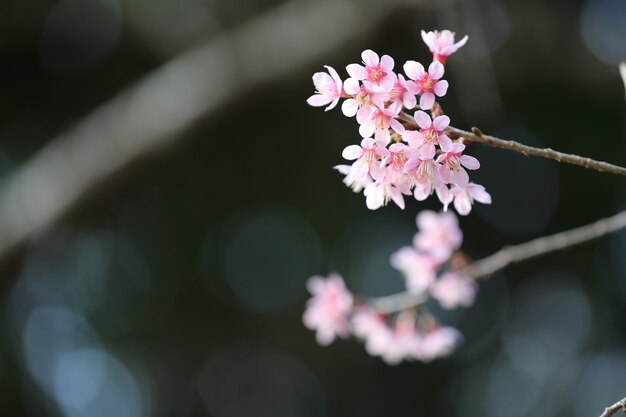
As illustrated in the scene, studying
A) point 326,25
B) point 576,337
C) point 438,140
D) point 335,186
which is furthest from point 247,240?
point 438,140

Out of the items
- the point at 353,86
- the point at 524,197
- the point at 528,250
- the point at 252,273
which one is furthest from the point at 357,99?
the point at 252,273

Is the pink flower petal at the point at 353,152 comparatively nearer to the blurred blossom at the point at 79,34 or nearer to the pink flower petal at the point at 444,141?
the pink flower petal at the point at 444,141

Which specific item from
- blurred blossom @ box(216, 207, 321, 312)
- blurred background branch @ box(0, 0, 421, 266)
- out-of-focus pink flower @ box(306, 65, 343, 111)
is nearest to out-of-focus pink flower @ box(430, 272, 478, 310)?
out-of-focus pink flower @ box(306, 65, 343, 111)

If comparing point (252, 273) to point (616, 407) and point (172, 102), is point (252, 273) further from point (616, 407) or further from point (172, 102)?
point (616, 407)

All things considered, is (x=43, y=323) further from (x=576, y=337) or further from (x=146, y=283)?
(x=576, y=337)

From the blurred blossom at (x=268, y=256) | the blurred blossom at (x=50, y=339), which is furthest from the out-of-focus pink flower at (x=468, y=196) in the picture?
the blurred blossom at (x=50, y=339)

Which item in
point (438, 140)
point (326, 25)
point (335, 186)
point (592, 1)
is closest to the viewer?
point (438, 140)

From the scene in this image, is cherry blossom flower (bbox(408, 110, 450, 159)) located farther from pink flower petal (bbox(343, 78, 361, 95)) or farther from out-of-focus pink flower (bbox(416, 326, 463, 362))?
out-of-focus pink flower (bbox(416, 326, 463, 362))
